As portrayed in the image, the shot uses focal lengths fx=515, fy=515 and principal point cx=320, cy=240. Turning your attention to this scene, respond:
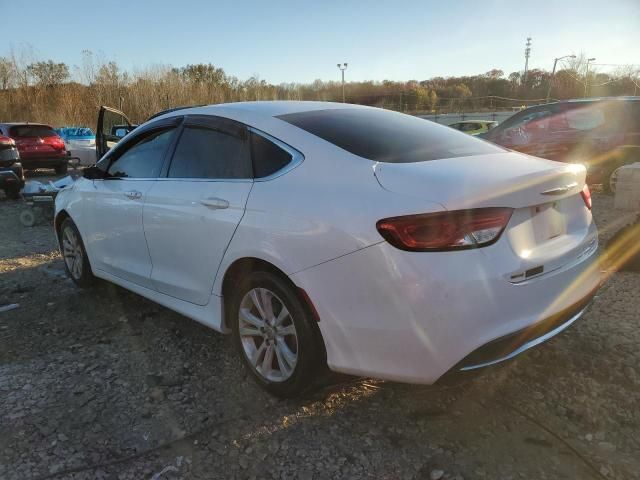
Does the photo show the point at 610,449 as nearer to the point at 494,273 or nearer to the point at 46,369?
the point at 494,273

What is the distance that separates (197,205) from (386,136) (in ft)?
3.92

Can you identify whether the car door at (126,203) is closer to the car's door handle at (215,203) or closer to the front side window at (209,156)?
the front side window at (209,156)

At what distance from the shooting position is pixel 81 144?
18.5 meters

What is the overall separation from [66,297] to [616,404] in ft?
14.3

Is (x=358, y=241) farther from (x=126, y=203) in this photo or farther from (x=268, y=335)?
(x=126, y=203)

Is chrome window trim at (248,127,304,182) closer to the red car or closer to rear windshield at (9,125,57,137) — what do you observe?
the red car

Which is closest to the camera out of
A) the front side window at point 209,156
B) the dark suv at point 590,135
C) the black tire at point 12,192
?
the front side window at point 209,156

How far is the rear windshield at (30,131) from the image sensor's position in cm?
1497

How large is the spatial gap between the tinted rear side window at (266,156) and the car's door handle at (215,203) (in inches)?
9.6

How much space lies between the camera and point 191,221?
314 centimetres

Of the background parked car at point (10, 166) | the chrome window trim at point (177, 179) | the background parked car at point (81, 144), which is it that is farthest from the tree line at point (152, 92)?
the chrome window trim at point (177, 179)

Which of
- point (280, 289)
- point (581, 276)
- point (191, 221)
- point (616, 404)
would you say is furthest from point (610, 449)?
point (191, 221)

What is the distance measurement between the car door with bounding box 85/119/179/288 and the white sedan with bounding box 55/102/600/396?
0.06m

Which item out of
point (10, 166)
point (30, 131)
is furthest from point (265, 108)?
point (30, 131)
